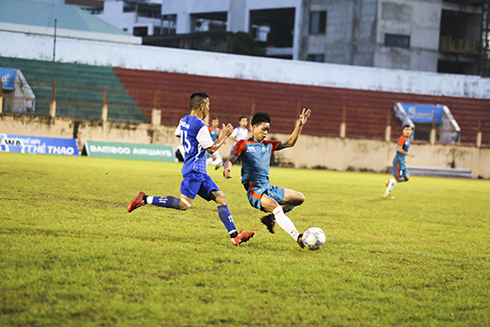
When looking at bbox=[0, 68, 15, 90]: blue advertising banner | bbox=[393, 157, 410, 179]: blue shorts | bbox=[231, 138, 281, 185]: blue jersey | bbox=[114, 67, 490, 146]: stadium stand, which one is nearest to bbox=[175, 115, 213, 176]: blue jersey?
bbox=[231, 138, 281, 185]: blue jersey

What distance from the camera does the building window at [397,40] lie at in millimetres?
41594

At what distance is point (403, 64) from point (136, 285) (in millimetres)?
41580

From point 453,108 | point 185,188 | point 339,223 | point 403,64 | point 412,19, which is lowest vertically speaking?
point 339,223

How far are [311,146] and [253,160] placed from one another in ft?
60.3

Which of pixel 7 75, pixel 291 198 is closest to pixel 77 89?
Answer: pixel 7 75

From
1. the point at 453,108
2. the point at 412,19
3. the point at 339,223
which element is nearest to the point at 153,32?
the point at 412,19

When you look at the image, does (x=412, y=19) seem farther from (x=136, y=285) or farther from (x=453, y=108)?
(x=136, y=285)

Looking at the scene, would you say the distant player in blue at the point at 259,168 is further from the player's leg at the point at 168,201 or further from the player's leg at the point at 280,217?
the player's leg at the point at 168,201

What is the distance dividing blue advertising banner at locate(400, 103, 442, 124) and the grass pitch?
23.1 meters

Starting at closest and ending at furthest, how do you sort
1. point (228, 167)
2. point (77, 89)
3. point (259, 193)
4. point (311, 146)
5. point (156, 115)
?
point (228, 167) → point (259, 193) → point (156, 115) → point (311, 146) → point (77, 89)

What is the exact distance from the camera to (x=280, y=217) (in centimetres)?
597

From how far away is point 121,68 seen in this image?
30.7 metres

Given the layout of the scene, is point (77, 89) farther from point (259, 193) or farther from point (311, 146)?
point (259, 193)

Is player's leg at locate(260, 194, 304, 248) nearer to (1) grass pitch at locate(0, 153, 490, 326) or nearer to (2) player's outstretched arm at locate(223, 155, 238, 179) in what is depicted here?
(1) grass pitch at locate(0, 153, 490, 326)
